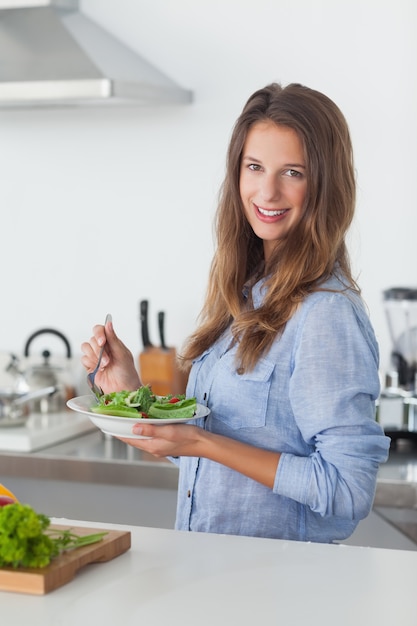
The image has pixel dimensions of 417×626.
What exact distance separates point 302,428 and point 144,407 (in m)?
0.26

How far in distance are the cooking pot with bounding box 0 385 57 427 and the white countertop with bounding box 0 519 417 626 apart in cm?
153

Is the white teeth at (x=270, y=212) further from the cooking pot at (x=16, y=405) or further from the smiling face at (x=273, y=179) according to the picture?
the cooking pot at (x=16, y=405)

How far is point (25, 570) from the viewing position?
1.23 metres

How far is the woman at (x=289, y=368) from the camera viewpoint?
152 centimetres

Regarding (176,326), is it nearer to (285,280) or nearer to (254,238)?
(254,238)

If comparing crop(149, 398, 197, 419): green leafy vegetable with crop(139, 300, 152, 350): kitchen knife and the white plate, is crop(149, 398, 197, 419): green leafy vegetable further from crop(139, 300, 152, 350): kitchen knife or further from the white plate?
crop(139, 300, 152, 350): kitchen knife

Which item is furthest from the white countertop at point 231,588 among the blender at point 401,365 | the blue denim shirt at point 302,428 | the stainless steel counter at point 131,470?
the blender at point 401,365

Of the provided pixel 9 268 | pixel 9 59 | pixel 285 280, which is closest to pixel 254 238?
pixel 285 280

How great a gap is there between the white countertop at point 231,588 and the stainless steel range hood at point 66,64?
167 cm

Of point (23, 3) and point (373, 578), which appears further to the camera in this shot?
point (23, 3)

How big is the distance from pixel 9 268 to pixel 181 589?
2346 millimetres

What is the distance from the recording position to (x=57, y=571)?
1233 millimetres

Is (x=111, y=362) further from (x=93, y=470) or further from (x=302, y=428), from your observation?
(x=93, y=470)

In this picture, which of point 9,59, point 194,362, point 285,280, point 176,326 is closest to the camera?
point 285,280
